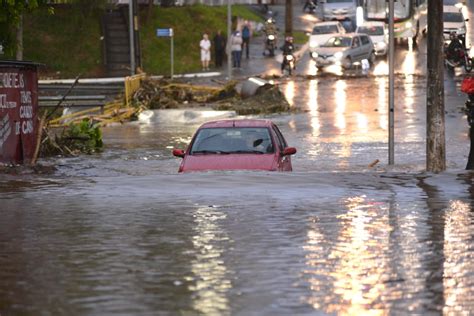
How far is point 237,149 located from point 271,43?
48.2 m

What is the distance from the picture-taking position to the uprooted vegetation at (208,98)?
4044 cm

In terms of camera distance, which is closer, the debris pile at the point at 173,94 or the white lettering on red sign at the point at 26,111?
the white lettering on red sign at the point at 26,111

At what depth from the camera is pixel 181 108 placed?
139ft

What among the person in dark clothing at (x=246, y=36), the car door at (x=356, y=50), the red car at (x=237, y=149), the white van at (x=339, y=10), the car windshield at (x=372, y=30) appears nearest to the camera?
the red car at (x=237, y=149)

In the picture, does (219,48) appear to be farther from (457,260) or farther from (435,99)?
(457,260)

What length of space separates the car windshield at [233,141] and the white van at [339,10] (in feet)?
204

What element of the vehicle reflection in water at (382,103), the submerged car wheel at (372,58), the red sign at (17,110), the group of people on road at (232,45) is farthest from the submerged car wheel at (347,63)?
the red sign at (17,110)

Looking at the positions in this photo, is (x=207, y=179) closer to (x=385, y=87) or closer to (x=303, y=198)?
(x=303, y=198)

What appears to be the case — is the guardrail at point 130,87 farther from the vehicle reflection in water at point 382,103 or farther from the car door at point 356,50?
the car door at point 356,50

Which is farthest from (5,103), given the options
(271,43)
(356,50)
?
(271,43)

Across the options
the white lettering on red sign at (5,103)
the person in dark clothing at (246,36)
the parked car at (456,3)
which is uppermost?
the parked car at (456,3)

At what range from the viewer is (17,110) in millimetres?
21828

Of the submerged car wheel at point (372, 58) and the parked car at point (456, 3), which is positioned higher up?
the parked car at point (456, 3)

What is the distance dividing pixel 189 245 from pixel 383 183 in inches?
241
